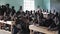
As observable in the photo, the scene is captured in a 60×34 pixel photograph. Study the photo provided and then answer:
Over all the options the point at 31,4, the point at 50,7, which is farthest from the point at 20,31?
the point at 31,4

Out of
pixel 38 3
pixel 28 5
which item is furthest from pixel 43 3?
pixel 28 5

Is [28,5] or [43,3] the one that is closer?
[43,3]

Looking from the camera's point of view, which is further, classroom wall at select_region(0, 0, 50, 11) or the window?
the window

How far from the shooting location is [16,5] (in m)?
4.12

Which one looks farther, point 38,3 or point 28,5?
point 28,5

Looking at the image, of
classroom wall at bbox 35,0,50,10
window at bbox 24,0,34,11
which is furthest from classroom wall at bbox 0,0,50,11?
window at bbox 24,0,34,11

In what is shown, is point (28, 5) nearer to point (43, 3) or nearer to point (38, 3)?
point (38, 3)

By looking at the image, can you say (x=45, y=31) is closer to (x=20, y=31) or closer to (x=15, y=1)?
(x=20, y=31)

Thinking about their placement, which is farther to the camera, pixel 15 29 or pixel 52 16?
pixel 15 29

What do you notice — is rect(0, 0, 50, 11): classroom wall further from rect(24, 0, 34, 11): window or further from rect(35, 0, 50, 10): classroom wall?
rect(24, 0, 34, 11): window

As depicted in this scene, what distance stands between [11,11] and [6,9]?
0.46 ft

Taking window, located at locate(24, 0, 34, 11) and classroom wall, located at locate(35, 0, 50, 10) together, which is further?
window, located at locate(24, 0, 34, 11)

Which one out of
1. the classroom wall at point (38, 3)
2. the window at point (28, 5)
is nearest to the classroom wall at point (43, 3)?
the classroom wall at point (38, 3)

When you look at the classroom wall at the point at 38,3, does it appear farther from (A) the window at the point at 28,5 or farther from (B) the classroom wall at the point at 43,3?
(A) the window at the point at 28,5
